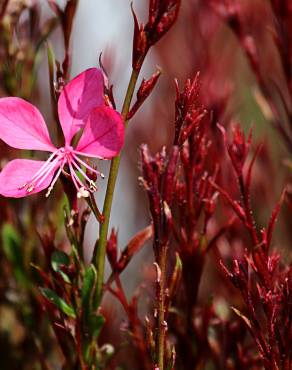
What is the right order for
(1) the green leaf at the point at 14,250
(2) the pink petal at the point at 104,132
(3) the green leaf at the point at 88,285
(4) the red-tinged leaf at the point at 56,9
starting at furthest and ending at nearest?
1. (1) the green leaf at the point at 14,250
2. (4) the red-tinged leaf at the point at 56,9
3. (3) the green leaf at the point at 88,285
4. (2) the pink petal at the point at 104,132

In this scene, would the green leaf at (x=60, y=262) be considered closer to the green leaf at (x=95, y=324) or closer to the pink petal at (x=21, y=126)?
the green leaf at (x=95, y=324)

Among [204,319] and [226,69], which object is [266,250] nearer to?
[204,319]

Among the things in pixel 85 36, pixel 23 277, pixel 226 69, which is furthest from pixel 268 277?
pixel 85 36

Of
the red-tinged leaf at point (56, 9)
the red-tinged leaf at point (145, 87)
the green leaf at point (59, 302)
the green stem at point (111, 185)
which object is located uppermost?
the red-tinged leaf at point (56, 9)

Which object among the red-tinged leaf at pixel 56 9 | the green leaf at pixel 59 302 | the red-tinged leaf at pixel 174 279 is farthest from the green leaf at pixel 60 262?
the red-tinged leaf at pixel 56 9

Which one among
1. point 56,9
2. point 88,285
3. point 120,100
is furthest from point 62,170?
point 120,100

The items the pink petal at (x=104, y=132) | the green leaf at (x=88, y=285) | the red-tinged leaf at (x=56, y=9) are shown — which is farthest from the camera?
the red-tinged leaf at (x=56, y=9)

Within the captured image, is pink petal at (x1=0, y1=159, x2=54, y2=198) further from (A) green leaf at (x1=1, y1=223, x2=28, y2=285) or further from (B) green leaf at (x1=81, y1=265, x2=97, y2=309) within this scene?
(A) green leaf at (x1=1, y1=223, x2=28, y2=285)

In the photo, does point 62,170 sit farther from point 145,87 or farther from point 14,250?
point 14,250
